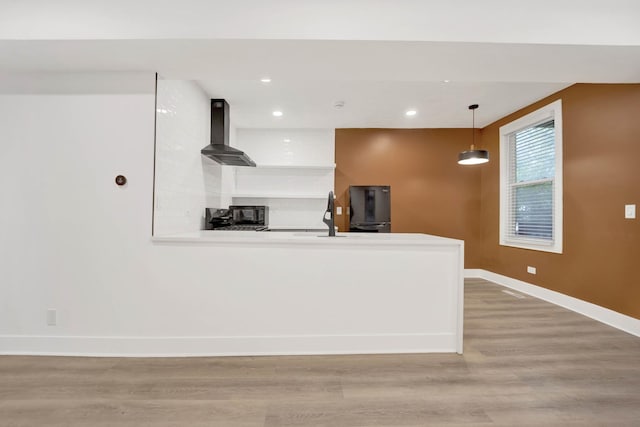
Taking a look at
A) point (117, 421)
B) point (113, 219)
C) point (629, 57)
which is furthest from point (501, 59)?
point (117, 421)

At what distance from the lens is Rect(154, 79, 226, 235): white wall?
2.51 m

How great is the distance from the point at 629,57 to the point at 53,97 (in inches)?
173

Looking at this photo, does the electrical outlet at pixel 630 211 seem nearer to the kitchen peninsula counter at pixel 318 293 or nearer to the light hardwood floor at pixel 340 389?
the light hardwood floor at pixel 340 389

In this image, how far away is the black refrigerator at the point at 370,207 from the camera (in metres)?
5.07

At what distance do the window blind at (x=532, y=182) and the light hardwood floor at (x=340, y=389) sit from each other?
2061 millimetres

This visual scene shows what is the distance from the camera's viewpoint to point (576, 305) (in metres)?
3.52

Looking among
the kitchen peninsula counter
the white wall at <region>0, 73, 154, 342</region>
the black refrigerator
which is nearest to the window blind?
the black refrigerator

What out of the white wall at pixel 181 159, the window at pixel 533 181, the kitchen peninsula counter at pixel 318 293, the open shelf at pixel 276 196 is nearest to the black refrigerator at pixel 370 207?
the open shelf at pixel 276 196

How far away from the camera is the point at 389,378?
203 cm

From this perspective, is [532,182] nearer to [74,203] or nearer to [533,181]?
[533,181]

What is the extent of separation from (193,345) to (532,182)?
4.82m

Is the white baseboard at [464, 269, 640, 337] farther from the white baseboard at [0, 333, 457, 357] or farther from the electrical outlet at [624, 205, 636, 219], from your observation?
the white baseboard at [0, 333, 457, 357]

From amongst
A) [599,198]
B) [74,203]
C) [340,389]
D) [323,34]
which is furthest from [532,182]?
[74,203]

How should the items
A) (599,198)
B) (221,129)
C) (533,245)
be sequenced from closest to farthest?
(599,198), (221,129), (533,245)
